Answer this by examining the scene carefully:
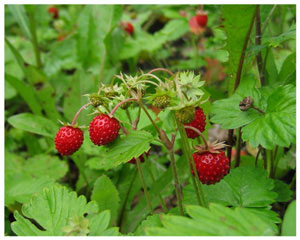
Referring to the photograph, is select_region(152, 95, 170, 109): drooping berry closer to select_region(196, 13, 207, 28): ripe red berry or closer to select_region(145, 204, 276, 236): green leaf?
select_region(145, 204, 276, 236): green leaf

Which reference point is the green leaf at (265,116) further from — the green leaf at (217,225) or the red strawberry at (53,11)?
the red strawberry at (53,11)

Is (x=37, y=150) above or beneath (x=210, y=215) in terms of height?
beneath

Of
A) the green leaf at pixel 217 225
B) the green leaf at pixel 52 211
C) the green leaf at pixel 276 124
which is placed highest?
the green leaf at pixel 276 124

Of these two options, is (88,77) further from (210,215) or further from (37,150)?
(210,215)

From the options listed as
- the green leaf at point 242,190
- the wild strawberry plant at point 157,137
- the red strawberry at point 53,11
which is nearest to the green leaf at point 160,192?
the wild strawberry plant at point 157,137

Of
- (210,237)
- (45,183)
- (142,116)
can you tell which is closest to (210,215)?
(210,237)

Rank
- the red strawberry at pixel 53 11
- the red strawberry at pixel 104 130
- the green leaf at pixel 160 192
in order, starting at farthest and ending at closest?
1. the red strawberry at pixel 53 11
2. the green leaf at pixel 160 192
3. the red strawberry at pixel 104 130
